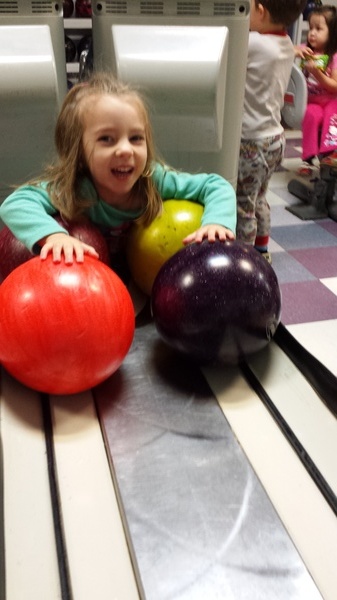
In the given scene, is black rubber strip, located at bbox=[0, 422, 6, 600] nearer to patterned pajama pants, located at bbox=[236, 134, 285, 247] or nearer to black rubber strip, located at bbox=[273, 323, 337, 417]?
black rubber strip, located at bbox=[273, 323, 337, 417]

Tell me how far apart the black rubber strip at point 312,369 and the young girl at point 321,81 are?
1660 mm

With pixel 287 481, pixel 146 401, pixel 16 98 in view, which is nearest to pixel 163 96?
pixel 16 98

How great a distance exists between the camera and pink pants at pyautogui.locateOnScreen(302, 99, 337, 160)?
9.48 feet

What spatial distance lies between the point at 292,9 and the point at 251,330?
4.26 ft

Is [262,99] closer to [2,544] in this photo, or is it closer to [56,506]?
[56,506]

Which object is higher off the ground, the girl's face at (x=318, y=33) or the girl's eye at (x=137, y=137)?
the girl's eye at (x=137, y=137)

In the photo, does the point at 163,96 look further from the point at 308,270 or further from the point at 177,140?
the point at 308,270

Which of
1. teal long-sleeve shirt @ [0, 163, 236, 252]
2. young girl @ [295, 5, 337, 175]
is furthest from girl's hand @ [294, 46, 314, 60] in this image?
teal long-sleeve shirt @ [0, 163, 236, 252]

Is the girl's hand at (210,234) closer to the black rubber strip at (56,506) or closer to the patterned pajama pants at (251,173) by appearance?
the black rubber strip at (56,506)

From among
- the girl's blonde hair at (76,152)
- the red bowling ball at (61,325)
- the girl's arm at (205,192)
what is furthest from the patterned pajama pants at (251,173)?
the red bowling ball at (61,325)

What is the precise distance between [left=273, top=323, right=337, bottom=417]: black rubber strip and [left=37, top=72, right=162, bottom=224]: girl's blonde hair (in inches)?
19.2

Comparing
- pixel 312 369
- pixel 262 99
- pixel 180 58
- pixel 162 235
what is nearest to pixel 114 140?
pixel 162 235

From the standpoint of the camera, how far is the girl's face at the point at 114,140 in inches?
56.2

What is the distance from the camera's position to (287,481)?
1150mm
